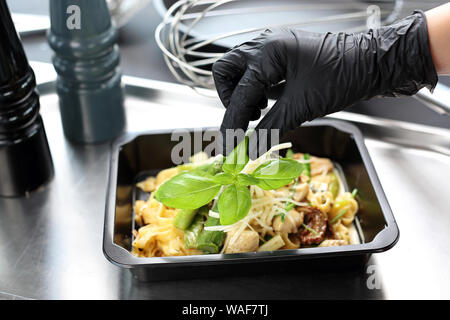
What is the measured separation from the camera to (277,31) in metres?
0.86

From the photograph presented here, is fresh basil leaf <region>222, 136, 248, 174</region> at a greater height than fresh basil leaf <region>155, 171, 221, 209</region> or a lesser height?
greater

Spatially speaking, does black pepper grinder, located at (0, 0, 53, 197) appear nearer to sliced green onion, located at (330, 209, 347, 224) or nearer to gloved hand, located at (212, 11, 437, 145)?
gloved hand, located at (212, 11, 437, 145)

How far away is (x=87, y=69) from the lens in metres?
1.09

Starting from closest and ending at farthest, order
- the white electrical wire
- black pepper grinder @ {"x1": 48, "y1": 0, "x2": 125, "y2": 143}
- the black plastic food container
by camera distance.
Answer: the black plastic food container, black pepper grinder @ {"x1": 48, "y1": 0, "x2": 125, "y2": 143}, the white electrical wire

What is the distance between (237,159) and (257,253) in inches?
5.8

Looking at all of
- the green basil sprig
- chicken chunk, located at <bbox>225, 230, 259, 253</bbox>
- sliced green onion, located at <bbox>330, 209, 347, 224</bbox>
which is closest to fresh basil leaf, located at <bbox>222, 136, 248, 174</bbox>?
the green basil sprig

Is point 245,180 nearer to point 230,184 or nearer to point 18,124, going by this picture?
point 230,184

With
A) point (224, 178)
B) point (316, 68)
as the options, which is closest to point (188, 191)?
point (224, 178)

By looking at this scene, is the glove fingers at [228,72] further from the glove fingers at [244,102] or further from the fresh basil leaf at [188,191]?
the fresh basil leaf at [188,191]

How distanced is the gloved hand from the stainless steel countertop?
26 cm

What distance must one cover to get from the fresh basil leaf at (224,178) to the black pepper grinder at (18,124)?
15.3 inches

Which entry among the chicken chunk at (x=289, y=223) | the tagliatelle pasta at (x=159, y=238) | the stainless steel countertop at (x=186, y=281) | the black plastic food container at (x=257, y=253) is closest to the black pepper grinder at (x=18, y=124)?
the stainless steel countertop at (x=186, y=281)

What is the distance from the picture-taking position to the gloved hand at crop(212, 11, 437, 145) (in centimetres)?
83

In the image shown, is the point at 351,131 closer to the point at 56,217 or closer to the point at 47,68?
the point at 56,217
